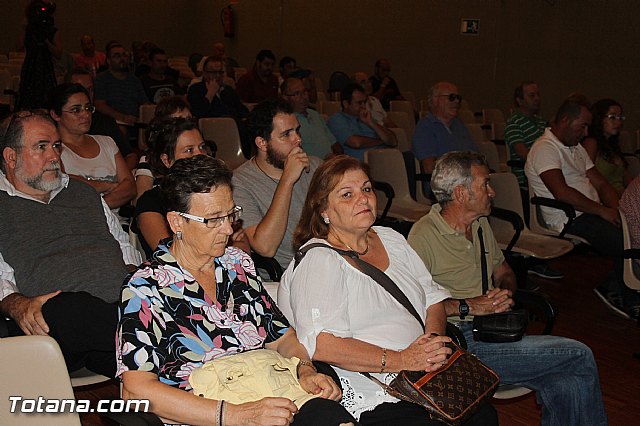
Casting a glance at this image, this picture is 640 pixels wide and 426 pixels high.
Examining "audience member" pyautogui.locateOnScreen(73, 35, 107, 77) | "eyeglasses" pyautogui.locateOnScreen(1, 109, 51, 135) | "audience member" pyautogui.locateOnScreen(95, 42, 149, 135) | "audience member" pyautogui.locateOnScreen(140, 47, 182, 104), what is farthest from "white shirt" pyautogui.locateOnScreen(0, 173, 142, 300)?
"audience member" pyautogui.locateOnScreen(73, 35, 107, 77)

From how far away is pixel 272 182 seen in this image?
11.2 feet

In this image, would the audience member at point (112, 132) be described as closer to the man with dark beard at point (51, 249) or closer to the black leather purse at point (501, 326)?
the man with dark beard at point (51, 249)

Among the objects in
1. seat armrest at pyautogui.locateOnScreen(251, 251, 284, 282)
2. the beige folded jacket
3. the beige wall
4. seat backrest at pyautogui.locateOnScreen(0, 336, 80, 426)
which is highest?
the beige wall

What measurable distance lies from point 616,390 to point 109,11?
14097 millimetres

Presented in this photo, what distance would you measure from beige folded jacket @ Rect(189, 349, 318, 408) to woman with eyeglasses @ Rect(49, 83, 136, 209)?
2.07 metres

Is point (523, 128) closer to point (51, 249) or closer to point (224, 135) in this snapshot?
point (224, 135)

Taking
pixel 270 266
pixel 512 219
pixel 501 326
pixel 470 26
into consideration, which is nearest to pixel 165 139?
pixel 270 266

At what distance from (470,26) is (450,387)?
9.13 meters

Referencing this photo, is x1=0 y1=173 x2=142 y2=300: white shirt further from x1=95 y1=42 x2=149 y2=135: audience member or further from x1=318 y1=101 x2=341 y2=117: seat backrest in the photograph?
x1=318 y1=101 x2=341 y2=117: seat backrest

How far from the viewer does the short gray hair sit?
10.3 ft

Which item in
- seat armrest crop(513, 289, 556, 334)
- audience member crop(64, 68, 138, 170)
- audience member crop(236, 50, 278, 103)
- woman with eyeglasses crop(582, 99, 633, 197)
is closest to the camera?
seat armrest crop(513, 289, 556, 334)

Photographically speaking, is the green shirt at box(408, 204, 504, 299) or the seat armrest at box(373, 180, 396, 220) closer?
the green shirt at box(408, 204, 504, 299)

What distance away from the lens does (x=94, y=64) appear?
10945 millimetres

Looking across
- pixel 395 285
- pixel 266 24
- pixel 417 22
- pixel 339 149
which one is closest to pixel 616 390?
pixel 395 285
